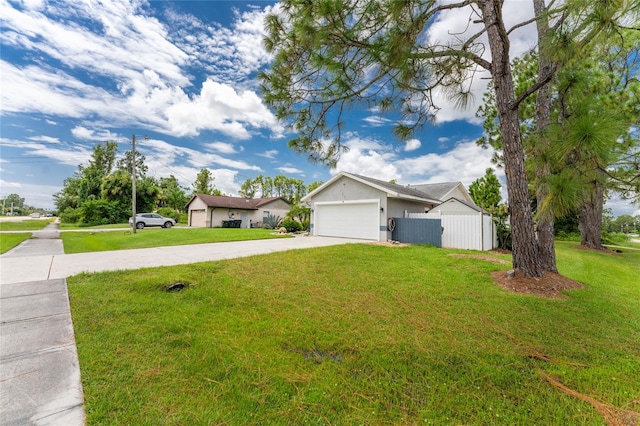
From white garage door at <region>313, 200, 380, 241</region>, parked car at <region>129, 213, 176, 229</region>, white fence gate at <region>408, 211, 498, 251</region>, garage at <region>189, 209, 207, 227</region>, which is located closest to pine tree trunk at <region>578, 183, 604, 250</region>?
white fence gate at <region>408, 211, 498, 251</region>

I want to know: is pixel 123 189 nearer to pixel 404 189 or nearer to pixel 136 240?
pixel 136 240

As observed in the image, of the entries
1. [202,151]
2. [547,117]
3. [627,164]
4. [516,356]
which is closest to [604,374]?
[516,356]

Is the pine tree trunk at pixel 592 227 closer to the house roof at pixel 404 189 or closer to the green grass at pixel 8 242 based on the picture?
the house roof at pixel 404 189

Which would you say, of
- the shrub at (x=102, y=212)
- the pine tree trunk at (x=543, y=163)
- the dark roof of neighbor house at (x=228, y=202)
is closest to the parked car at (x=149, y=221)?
the dark roof of neighbor house at (x=228, y=202)

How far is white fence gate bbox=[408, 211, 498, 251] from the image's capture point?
10375mm

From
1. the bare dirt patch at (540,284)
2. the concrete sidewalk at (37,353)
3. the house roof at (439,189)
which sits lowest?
the concrete sidewalk at (37,353)

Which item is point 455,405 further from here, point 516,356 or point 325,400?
point 516,356

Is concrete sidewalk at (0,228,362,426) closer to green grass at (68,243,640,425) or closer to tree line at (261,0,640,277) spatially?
green grass at (68,243,640,425)

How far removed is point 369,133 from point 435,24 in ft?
8.24

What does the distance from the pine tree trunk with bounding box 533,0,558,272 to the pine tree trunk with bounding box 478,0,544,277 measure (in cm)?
26

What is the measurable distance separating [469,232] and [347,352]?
993 cm

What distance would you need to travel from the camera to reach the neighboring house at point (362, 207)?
491 inches

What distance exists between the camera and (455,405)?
1.86 meters

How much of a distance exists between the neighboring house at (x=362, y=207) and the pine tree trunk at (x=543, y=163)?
21.2ft
